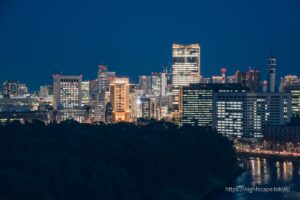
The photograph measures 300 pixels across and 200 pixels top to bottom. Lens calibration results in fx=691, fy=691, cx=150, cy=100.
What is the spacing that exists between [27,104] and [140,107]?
21.9 feet

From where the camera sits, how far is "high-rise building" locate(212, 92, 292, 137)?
2683cm

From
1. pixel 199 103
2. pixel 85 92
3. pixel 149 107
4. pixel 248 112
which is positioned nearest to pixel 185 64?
pixel 149 107

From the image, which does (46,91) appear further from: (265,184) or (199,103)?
(265,184)

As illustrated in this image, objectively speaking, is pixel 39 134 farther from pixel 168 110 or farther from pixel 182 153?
pixel 168 110

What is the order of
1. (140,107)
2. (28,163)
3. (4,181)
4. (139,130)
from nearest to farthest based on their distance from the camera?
(4,181), (28,163), (139,130), (140,107)

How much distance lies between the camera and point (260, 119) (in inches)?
1062

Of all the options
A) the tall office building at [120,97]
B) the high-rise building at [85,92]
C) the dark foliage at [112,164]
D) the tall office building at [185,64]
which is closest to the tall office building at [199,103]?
the tall office building at [120,97]

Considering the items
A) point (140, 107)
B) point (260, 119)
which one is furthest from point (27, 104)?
point (260, 119)

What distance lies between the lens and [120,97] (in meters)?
36.0

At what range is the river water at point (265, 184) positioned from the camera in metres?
13.2

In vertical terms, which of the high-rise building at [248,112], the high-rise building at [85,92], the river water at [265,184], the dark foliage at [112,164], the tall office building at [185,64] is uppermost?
the tall office building at [185,64]

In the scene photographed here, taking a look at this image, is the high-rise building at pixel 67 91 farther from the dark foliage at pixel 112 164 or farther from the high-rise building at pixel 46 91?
the dark foliage at pixel 112 164

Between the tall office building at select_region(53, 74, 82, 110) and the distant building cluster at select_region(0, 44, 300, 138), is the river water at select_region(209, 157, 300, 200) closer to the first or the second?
the distant building cluster at select_region(0, 44, 300, 138)

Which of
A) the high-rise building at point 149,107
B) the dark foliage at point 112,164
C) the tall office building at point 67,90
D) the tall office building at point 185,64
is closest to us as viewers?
the dark foliage at point 112,164
